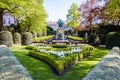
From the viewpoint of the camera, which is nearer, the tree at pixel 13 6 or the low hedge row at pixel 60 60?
the low hedge row at pixel 60 60

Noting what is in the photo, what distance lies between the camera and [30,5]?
23984 millimetres

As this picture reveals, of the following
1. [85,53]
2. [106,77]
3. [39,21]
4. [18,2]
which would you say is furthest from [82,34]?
[106,77]

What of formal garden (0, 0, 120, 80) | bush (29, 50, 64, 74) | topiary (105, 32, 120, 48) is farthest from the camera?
topiary (105, 32, 120, 48)

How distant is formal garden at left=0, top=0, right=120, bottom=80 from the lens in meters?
9.23

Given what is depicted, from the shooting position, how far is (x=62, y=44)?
20000mm

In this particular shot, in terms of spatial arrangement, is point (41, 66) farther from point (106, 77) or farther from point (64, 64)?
point (106, 77)

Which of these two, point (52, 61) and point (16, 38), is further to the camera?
point (16, 38)

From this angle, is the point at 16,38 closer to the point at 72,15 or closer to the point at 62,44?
the point at 62,44

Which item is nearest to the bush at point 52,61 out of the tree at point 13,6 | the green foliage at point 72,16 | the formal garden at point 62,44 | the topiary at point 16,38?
the formal garden at point 62,44

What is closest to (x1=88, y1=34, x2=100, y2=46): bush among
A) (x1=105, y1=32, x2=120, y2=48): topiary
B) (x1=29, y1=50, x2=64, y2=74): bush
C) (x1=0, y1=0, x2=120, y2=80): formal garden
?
(x1=0, y1=0, x2=120, y2=80): formal garden

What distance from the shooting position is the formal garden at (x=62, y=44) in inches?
363

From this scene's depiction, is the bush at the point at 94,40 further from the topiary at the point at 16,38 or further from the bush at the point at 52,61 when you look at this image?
the bush at the point at 52,61

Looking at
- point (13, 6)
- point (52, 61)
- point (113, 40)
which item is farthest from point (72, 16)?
point (52, 61)

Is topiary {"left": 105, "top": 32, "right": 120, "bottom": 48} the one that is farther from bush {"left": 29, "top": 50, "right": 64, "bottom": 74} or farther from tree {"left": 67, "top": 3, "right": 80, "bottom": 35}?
tree {"left": 67, "top": 3, "right": 80, "bottom": 35}
